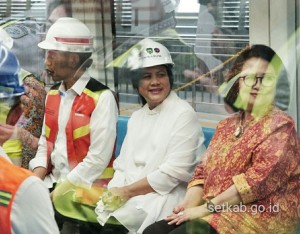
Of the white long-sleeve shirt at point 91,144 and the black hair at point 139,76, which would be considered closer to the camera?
the black hair at point 139,76

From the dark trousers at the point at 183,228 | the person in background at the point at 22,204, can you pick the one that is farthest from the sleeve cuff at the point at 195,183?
the person in background at the point at 22,204

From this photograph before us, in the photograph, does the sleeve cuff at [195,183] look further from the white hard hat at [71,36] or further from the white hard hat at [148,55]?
the white hard hat at [71,36]

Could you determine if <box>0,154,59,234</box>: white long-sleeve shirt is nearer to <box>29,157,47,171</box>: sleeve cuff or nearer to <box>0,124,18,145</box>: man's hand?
<box>0,124,18,145</box>: man's hand

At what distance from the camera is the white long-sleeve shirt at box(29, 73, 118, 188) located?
370cm

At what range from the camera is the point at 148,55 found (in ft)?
11.4

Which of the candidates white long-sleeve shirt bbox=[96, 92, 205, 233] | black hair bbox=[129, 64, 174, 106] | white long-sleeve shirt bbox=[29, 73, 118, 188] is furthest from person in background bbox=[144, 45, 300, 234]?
white long-sleeve shirt bbox=[29, 73, 118, 188]

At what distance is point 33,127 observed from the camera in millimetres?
3932

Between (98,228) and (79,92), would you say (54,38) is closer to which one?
(79,92)

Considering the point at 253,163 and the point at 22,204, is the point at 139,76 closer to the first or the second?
the point at 253,163

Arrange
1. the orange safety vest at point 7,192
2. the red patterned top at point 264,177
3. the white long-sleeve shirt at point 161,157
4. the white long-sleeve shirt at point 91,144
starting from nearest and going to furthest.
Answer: the orange safety vest at point 7,192 < the red patterned top at point 264,177 < the white long-sleeve shirt at point 161,157 < the white long-sleeve shirt at point 91,144

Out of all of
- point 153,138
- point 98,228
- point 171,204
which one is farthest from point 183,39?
point 98,228

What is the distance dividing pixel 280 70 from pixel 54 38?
1.25m

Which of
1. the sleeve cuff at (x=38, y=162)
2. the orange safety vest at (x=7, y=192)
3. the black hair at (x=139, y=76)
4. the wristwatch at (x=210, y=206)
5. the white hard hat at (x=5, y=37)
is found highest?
the white hard hat at (x=5, y=37)

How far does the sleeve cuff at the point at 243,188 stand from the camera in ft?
9.86
